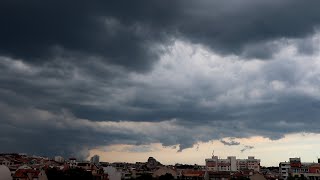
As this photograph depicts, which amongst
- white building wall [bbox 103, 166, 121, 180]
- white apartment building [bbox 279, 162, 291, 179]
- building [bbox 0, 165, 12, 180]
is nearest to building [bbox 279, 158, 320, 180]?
white apartment building [bbox 279, 162, 291, 179]

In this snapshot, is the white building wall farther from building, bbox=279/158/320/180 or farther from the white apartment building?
the white apartment building

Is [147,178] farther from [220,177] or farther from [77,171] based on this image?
[220,177]

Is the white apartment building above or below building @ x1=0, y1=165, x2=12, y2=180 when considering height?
above

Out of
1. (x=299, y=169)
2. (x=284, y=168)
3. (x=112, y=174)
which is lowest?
(x=112, y=174)

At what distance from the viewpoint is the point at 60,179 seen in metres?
109

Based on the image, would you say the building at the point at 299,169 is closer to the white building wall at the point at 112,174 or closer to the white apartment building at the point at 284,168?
the white apartment building at the point at 284,168

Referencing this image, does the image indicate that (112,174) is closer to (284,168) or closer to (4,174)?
(4,174)

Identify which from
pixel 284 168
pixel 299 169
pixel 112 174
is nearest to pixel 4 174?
pixel 112 174

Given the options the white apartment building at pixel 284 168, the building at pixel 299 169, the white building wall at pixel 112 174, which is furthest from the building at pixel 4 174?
the white apartment building at pixel 284 168

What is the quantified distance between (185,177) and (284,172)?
46466 mm

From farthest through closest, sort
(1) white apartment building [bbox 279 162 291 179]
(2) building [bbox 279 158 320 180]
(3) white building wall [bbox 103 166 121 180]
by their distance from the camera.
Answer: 1. (1) white apartment building [bbox 279 162 291 179]
2. (2) building [bbox 279 158 320 180]
3. (3) white building wall [bbox 103 166 121 180]

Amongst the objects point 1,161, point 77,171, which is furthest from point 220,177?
point 1,161

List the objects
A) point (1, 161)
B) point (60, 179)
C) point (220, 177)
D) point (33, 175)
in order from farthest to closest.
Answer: point (220, 177) < point (1, 161) < point (33, 175) < point (60, 179)

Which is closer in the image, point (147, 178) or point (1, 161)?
point (147, 178)
